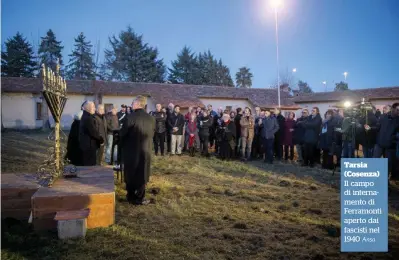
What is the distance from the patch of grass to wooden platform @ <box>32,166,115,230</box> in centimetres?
17

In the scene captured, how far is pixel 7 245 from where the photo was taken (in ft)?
12.2

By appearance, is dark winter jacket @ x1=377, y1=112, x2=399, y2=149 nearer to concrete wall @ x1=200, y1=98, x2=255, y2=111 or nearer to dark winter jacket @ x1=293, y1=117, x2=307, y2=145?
dark winter jacket @ x1=293, y1=117, x2=307, y2=145

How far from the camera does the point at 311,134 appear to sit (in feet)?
33.6

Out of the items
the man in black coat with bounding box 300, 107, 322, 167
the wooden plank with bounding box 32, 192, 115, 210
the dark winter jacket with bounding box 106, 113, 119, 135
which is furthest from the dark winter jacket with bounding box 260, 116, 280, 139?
the wooden plank with bounding box 32, 192, 115, 210

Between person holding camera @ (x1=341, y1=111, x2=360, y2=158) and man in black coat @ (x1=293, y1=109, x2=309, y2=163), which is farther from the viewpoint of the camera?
man in black coat @ (x1=293, y1=109, x2=309, y2=163)

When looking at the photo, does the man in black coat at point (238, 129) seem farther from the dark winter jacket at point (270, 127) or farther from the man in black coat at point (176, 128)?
the man in black coat at point (176, 128)

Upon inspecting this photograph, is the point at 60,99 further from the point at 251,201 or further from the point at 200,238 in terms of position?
the point at 251,201

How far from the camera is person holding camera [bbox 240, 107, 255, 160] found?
11273mm

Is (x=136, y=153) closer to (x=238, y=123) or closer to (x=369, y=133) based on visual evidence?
(x=369, y=133)

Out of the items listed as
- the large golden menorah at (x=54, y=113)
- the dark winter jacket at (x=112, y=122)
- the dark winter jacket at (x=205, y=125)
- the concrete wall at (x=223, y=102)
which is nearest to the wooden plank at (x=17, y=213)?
the large golden menorah at (x=54, y=113)

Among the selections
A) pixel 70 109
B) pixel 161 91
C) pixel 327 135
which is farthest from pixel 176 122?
pixel 161 91

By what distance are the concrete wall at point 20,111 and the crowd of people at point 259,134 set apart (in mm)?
20386

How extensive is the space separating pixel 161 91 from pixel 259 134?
21110 millimetres

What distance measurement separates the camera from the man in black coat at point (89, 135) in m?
6.73
